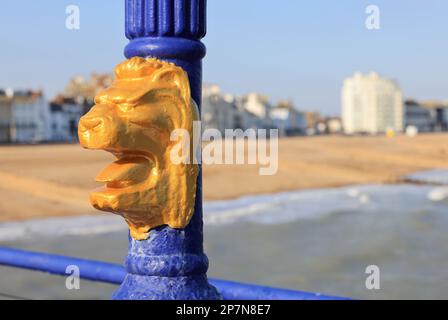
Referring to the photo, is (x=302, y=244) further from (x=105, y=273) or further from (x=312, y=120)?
(x=312, y=120)

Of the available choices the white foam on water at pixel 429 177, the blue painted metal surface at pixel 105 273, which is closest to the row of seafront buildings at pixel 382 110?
the white foam on water at pixel 429 177

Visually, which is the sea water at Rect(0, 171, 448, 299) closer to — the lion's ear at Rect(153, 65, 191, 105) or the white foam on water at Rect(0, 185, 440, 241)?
the white foam on water at Rect(0, 185, 440, 241)

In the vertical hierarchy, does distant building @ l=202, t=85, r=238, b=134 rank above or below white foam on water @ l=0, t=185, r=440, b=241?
above

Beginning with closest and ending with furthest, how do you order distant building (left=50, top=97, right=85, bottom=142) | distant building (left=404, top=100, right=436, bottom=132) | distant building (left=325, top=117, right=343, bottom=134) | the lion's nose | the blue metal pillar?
1. the lion's nose
2. the blue metal pillar
3. distant building (left=50, top=97, right=85, bottom=142)
4. distant building (left=404, top=100, right=436, bottom=132)
5. distant building (left=325, top=117, right=343, bottom=134)

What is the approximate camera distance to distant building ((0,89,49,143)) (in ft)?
225

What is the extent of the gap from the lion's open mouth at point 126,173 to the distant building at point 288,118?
3872 inches

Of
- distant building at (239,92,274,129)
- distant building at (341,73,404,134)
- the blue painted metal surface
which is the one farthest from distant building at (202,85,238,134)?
the blue painted metal surface

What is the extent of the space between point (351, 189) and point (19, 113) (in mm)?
58493

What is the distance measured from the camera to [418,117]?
12238cm

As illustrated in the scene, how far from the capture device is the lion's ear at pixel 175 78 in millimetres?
1402

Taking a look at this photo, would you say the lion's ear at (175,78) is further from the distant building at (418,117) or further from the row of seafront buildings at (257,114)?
the distant building at (418,117)

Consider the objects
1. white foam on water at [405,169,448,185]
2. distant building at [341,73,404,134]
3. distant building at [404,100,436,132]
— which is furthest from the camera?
distant building at [404,100,436,132]

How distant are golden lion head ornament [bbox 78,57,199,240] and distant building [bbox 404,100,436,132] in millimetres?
124314

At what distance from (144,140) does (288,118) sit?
107273 mm
